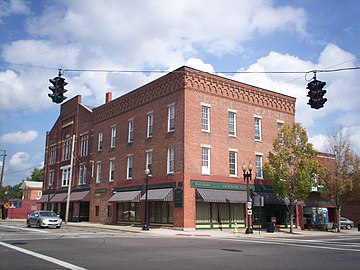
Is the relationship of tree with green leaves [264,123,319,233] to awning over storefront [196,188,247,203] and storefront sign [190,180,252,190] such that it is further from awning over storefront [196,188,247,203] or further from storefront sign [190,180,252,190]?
awning over storefront [196,188,247,203]

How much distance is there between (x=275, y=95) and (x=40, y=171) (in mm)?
93228

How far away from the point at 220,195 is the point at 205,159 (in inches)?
122

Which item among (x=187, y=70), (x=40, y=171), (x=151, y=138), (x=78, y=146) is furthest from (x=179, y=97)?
(x=40, y=171)

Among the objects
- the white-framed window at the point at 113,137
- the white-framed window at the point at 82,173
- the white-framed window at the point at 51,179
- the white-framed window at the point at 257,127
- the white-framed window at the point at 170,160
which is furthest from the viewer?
the white-framed window at the point at 51,179

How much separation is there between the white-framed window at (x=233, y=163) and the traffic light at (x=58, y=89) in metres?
18.6

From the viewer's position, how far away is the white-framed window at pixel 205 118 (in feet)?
103

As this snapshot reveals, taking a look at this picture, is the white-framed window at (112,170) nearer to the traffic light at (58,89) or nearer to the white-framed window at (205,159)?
the white-framed window at (205,159)

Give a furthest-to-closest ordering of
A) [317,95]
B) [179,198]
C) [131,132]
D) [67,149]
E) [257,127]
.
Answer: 1. [67,149]
2. [131,132]
3. [257,127]
4. [179,198]
5. [317,95]

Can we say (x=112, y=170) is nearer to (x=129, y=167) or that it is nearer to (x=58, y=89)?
(x=129, y=167)

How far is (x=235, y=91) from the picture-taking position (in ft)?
112

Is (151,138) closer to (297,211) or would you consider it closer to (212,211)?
(212,211)

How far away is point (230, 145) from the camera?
32594 mm

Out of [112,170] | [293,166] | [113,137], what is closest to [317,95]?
[293,166]

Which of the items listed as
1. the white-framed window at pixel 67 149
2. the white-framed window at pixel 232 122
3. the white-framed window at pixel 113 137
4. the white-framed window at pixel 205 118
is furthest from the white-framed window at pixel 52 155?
the white-framed window at pixel 232 122
